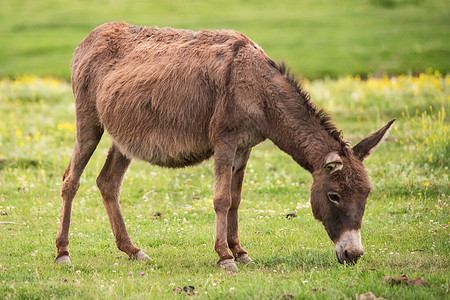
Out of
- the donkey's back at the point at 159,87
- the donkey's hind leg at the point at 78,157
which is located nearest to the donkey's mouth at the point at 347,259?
the donkey's back at the point at 159,87

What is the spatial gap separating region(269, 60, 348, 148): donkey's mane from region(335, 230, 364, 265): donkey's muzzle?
96cm

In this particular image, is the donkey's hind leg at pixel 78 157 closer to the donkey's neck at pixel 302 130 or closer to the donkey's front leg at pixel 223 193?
the donkey's front leg at pixel 223 193

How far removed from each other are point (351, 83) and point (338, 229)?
52.2 ft

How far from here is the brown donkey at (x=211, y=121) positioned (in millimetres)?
6223

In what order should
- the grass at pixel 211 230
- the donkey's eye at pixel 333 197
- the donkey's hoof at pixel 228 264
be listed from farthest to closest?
the donkey's hoof at pixel 228 264 < the donkey's eye at pixel 333 197 < the grass at pixel 211 230

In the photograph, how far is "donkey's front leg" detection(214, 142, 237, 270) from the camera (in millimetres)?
6477

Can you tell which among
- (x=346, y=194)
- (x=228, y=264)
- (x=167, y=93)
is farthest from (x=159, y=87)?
(x=346, y=194)

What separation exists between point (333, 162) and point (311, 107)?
2.79ft

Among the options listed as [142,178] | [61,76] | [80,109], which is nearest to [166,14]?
[61,76]

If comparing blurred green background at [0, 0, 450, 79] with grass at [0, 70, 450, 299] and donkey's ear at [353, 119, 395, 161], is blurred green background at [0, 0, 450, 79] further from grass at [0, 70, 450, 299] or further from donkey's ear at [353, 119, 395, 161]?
donkey's ear at [353, 119, 395, 161]

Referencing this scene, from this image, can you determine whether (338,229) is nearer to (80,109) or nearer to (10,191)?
(80,109)

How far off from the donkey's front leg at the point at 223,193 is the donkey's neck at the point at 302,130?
560 mm

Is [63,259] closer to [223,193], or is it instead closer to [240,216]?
[223,193]

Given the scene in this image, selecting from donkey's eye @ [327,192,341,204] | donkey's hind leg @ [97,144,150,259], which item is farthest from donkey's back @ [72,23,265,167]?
donkey's eye @ [327,192,341,204]
